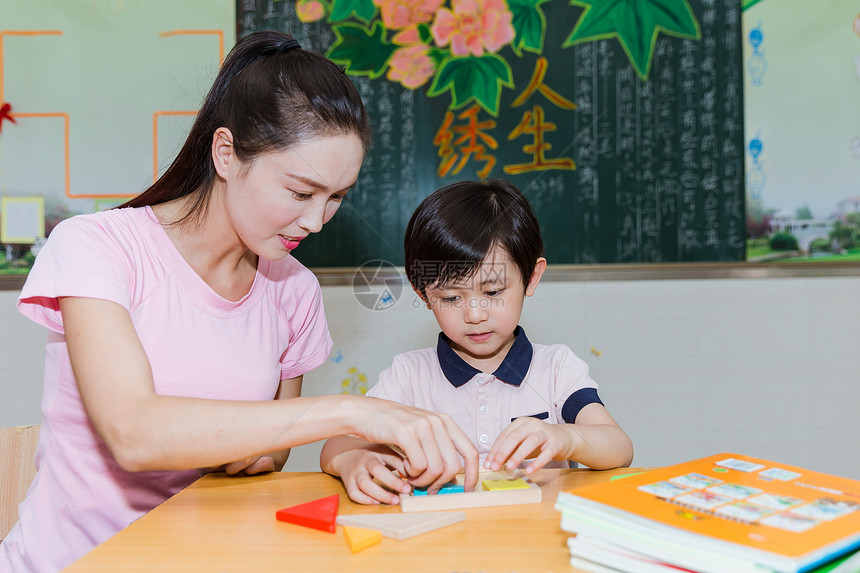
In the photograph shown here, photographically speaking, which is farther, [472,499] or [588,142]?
[588,142]

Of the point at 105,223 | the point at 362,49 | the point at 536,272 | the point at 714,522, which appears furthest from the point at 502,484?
the point at 362,49

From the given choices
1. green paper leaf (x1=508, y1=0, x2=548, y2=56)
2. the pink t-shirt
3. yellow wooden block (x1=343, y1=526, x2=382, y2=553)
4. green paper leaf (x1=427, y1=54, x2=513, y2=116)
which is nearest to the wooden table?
yellow wooden block (x1=343, y1=526, x2=382, y2=553)

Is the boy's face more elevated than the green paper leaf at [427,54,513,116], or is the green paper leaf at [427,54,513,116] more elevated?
the green paper leaf at [427,54,513,116]

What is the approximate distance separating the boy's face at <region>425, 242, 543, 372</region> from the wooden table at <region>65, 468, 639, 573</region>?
1.17ft

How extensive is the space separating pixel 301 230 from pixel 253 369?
0.25m

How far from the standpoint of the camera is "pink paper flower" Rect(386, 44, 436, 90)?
6.72ft

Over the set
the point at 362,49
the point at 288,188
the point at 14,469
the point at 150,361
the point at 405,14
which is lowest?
the point at 14,469

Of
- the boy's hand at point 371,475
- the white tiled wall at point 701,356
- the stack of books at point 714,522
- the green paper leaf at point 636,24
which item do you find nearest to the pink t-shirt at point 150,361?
the boy's hand at point 371,475

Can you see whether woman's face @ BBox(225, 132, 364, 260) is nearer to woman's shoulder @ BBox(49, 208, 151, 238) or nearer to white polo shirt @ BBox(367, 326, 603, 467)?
woman's shoulder @ BBox(49, 208, 151, 238)

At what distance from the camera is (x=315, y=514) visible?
0.72 metres

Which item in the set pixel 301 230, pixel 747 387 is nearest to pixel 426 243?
pixel 301 230

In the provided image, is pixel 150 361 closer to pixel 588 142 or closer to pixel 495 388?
pixel 495 388

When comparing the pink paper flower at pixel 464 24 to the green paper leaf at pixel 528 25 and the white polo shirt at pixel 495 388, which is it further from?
the white polo shirt at pixel 495 388

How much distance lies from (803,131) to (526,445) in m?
1.78
